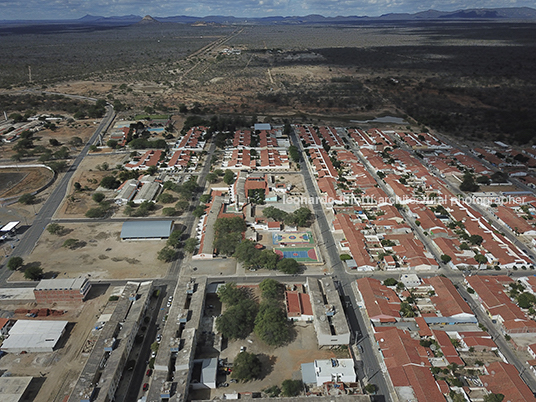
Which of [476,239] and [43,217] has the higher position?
[476,239]

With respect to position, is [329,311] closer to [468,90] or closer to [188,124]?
[188,124]

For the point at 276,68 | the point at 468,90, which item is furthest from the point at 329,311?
the point at 276,68

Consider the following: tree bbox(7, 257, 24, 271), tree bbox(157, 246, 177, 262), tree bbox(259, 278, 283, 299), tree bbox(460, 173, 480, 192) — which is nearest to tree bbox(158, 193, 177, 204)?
tree bbox(157, 246, 177, 262)

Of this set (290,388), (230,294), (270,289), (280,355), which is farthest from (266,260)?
(290,388)

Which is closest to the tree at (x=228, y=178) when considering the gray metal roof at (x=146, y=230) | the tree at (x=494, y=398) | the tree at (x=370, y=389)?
the gray metal roof at (x=146, y=230)

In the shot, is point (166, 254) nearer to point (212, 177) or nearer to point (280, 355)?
point (280, 355)

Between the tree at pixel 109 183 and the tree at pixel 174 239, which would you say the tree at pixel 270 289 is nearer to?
the tree at pixel 174 239

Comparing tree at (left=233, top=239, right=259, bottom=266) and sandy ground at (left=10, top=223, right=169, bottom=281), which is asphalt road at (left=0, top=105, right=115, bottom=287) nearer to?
sandy ground at (left=10, top=223, right=169, bottom=281)
